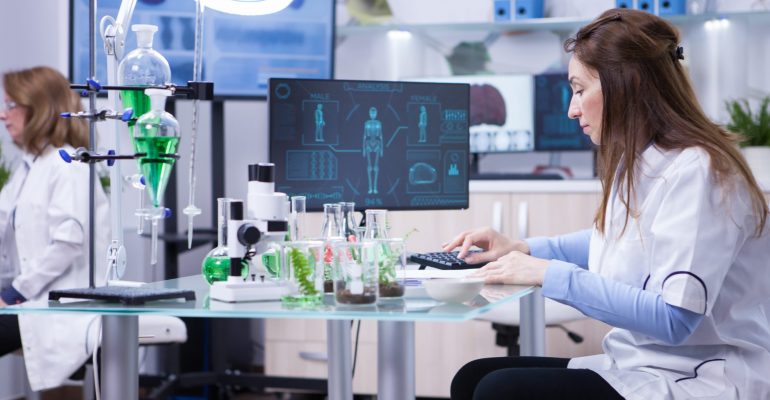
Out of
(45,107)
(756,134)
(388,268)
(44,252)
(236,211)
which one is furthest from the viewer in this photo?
(756,134)

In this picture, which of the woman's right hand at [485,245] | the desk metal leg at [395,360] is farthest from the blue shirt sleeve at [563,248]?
the desk metal leg at [395,360]

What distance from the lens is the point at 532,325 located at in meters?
2.28

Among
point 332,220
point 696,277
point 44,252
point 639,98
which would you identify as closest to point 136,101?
point 332,220

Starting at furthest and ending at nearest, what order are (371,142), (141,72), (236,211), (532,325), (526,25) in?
(526,25)
(371,142)
(532,325)
(141,72)
(236,211)

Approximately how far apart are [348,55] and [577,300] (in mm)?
3010

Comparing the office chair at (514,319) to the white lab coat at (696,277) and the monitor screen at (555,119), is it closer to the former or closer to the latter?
the monitor screen at (555,119)

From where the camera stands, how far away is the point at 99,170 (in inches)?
146

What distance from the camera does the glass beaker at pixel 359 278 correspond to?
5.03ft

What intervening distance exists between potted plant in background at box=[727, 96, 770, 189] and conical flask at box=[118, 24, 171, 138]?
2.51 meters

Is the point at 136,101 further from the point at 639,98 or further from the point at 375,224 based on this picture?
the point at 639,98

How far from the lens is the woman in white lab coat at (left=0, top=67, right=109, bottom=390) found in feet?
9.68

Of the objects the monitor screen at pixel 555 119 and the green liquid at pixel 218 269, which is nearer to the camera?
the green liquid at pixel 218 269

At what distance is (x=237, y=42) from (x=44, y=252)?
1.31 metres

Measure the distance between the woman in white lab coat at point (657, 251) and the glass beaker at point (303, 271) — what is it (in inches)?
13.2
